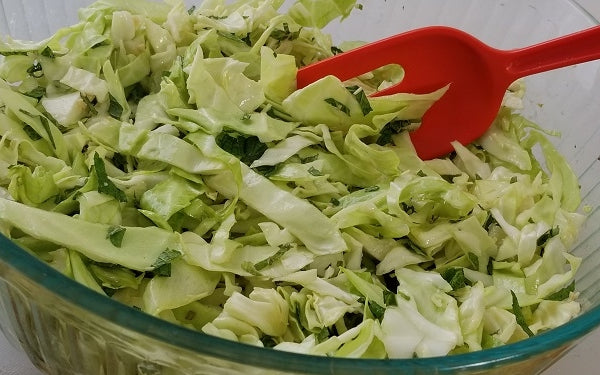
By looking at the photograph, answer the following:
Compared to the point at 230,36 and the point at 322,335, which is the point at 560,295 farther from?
the point at 230,36

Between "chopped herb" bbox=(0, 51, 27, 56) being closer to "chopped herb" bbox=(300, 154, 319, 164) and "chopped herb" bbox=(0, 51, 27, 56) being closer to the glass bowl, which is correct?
the glass bowl

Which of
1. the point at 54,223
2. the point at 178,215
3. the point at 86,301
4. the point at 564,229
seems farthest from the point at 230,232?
the point at 564,229

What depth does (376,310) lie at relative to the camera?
0.80 meters

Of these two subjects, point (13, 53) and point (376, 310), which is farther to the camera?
point (13, 53)

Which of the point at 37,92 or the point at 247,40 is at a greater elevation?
the point at 247,40

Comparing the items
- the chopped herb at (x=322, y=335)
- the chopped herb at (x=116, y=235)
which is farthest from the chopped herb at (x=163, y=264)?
the chopped herb at (x=322, y=335)

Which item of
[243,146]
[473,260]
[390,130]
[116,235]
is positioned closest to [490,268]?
[473,260]

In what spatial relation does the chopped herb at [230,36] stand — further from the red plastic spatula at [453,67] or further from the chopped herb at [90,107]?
the chopped herb at [90,107]

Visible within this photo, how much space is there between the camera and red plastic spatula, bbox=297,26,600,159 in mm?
1005

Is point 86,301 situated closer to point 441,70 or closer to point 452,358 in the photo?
point 452,358

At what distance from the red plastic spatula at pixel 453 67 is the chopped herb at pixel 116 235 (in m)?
0.37

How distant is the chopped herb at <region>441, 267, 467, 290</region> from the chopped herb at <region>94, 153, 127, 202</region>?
0.40 meters

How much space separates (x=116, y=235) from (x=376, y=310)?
30 centimetres

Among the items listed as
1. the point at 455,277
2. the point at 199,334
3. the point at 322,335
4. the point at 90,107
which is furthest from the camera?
the point at 90,107
